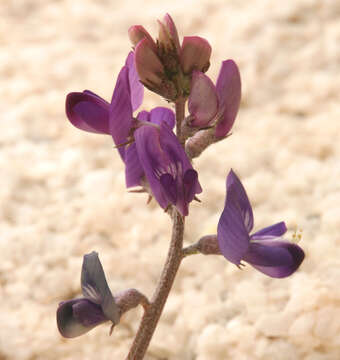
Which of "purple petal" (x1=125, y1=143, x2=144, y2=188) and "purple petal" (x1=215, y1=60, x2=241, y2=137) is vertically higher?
"purple petal" (x1=215, y1=60, x2=241, y2=137)

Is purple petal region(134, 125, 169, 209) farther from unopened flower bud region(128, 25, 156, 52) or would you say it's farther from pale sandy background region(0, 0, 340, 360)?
pale sandy background region(0, 0, 340, 360)

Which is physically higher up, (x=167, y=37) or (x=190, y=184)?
(x=167, y=37)

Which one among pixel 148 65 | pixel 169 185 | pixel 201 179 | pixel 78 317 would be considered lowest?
pixel 78 317

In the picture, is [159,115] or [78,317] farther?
[159,115]

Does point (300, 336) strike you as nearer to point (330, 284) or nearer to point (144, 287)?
point (330, 284)

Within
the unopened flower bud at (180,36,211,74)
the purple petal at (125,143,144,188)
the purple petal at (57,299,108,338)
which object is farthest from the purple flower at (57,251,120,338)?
the unopened flower bud at (180,36,211,74)

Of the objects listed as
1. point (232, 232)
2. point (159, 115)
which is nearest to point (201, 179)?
point (159, 115)

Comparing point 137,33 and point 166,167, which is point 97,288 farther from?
point 137,33
